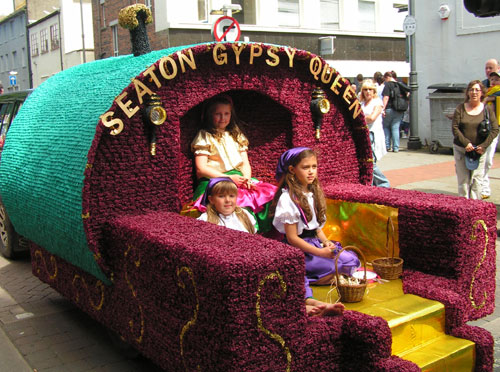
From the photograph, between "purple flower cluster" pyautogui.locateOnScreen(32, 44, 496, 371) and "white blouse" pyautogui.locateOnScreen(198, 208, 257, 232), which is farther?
"white blouse" pyautogui.locateOnScreen(198, 208, 257, 232)

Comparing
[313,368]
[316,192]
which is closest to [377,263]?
[316,192]

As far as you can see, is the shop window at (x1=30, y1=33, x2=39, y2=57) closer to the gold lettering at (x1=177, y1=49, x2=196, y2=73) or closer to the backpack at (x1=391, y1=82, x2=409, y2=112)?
the backpack at (x1=391, y1=82, x2=409, y2=112)

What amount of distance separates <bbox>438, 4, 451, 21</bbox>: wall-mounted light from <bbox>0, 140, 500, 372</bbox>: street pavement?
11.5m

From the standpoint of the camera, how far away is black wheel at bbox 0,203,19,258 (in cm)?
652

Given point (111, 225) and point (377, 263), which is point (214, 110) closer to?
point (111, 225)

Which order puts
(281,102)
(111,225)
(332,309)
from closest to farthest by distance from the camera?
(332,309)
(111,225)
(281,102)

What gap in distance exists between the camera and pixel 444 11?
15.1 metres

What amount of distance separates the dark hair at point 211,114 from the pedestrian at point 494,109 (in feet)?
14.7

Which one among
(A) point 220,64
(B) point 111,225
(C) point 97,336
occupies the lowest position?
(C) point 97,336

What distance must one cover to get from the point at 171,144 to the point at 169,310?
1283 mm

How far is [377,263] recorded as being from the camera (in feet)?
13.0

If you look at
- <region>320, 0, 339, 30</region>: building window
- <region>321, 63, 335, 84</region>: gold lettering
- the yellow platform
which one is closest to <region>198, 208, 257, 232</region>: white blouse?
the yellow platform

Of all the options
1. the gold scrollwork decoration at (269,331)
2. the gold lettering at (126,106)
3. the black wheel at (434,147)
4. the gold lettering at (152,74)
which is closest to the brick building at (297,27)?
the black wheel at (434,147)

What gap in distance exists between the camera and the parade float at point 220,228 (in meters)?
2.80
